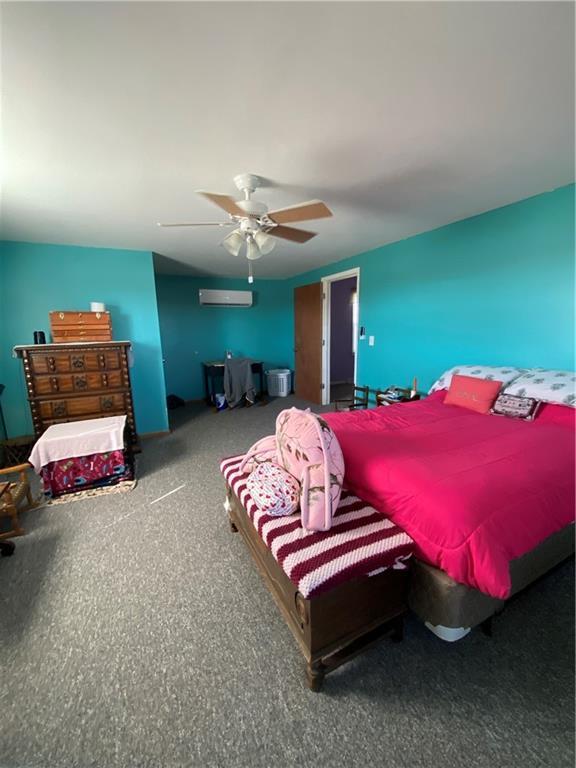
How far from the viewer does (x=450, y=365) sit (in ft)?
10.0

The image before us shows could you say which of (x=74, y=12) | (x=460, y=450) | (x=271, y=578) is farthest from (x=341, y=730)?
(x=74, y=12)

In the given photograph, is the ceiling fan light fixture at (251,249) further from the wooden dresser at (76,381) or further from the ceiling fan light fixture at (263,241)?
the wooden dresser at (76,381)

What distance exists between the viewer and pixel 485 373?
2500 millimetres

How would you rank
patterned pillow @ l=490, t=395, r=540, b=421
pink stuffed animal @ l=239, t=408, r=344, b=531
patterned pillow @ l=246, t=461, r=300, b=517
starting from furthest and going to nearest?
patterned pillow @ l=490, t=395, r=540, b=421 → patterned pillow @ l=246, t=461, r=300, b=517 → pink stuffed animal @ l=239, t=408, r=344, b=531

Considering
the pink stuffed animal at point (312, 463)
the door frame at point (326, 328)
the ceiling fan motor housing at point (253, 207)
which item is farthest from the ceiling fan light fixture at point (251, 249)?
the door frame at point (326, 328)

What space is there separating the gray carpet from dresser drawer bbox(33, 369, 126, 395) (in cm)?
166

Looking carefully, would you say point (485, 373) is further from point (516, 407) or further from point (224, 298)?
point (224, 298)

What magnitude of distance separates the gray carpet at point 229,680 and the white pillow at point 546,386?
1025 millimetres

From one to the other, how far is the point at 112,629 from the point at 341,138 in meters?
2.64

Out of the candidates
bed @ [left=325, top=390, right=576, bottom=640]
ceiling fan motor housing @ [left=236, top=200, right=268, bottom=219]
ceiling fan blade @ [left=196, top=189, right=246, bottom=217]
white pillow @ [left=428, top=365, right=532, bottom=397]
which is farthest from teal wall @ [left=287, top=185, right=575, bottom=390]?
ceiling fan blade @ [left=196, top=189, right=246, bottom=217]

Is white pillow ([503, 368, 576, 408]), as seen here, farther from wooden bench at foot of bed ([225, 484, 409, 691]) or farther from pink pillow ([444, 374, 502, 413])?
wooden bench at foot of bed ([225, 484, 409, 691])

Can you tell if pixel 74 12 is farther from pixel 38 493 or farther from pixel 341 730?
pixel 38 493

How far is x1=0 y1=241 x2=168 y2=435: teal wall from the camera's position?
312 centimetres

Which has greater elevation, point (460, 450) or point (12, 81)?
point (12, 81)
